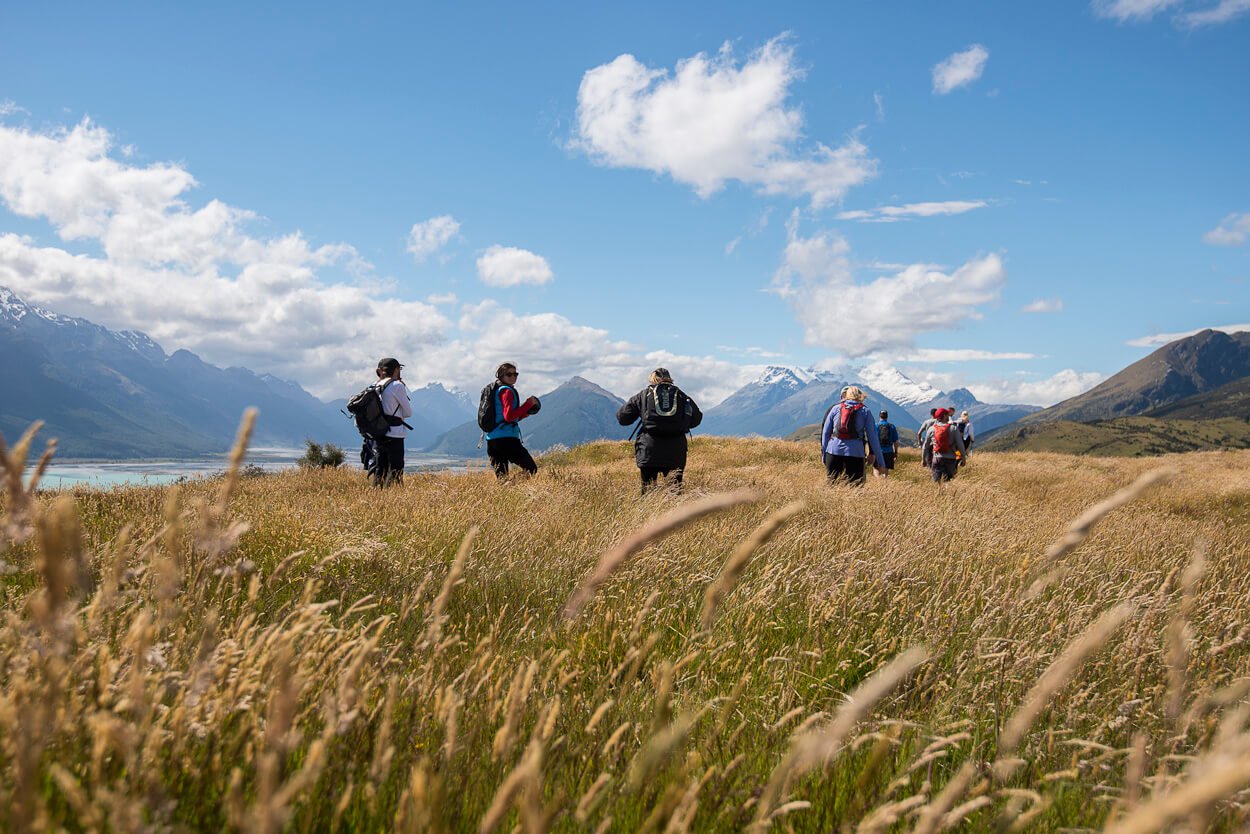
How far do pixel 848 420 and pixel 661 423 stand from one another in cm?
395

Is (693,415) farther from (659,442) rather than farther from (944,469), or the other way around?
(944,469)

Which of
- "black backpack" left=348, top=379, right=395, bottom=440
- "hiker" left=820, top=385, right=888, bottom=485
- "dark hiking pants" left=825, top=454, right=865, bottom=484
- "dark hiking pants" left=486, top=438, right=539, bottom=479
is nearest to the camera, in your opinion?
"black backpack" left=348, top=379, right=395, bottom=440

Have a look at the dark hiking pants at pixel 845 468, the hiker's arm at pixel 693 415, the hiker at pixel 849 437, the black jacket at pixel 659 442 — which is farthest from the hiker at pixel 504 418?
the dark hiking pants at pixel 845 468

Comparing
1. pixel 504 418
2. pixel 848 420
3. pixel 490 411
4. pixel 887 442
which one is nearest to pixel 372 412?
pixel 490 411

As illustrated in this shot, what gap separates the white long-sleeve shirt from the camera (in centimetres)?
1219

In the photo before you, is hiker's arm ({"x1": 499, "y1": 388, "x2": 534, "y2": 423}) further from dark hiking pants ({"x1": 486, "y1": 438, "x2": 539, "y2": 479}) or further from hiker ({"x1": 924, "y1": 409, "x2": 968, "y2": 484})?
hiker ({"x1": 924, "y1": 409, "x2": 968, "y2": 484})

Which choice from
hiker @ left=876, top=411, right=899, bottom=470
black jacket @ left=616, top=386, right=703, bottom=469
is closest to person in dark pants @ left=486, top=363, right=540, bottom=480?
black jacket @ left=616, top=386, right=703, bottom=469

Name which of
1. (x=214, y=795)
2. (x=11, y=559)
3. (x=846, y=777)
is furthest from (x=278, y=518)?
(x=846, y=777)

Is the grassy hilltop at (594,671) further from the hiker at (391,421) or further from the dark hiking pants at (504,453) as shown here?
the dark hiking pants at (504,453)

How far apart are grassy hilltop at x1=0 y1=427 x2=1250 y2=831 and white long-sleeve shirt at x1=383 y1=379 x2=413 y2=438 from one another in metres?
3.45

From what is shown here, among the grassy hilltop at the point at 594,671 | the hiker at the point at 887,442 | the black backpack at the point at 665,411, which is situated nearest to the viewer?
the grassy hilltop at the point at 594,671

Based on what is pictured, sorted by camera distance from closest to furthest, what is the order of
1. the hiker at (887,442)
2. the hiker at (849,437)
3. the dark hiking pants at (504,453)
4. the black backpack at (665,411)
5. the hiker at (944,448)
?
the black backpack at (665,411)
the dark hiking pants at (504,453)
the hiker at (849,437)
the hiker at (944,448)
the hiker at (887,442)

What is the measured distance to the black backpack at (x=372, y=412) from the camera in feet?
39.7

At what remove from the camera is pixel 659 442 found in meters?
12.0
